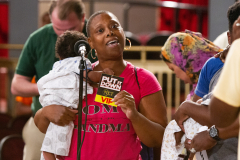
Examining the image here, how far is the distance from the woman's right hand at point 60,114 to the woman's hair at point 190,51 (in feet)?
3.01

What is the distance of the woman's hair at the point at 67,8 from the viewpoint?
2.61 metres

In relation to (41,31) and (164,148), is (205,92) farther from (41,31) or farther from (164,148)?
(41,31)

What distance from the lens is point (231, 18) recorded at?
1663 mm

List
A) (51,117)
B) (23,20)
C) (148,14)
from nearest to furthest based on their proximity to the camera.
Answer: (51,117), (23,20), (148,14)

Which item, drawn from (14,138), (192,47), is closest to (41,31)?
(192,47)

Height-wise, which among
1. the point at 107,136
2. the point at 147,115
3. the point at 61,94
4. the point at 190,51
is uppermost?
the point at 190,51

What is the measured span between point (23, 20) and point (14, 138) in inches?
86.5

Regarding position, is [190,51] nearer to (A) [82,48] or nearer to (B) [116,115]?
(B) [116,115]

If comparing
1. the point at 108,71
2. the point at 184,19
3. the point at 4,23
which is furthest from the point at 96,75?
the point at 4,23

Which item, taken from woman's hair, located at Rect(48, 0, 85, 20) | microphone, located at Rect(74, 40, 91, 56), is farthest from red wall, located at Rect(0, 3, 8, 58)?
microphone, located at Rect(74, 40, 91, 56)

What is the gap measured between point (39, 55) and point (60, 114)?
3.34 ft

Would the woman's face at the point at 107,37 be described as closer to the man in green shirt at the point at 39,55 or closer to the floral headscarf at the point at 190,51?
the floral headscarf at the point at 190,51

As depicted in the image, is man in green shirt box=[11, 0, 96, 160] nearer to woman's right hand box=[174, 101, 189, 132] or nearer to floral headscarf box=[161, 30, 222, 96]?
floral headscarf box=[161, 30, 222, 96]

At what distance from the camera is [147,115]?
1980mm
